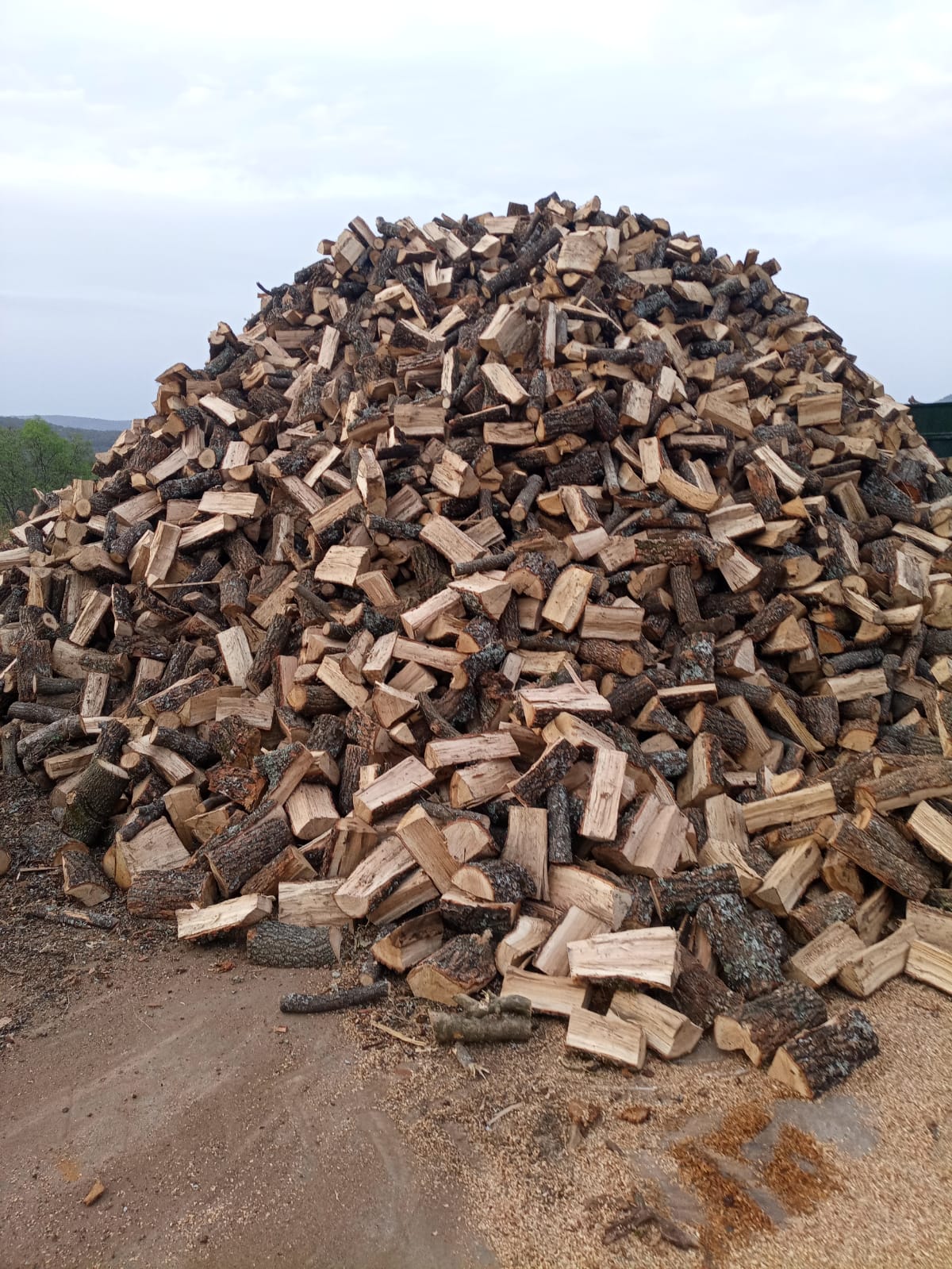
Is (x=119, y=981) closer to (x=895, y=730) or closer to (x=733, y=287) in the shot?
(x=895, y=730)

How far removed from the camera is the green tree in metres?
20.1

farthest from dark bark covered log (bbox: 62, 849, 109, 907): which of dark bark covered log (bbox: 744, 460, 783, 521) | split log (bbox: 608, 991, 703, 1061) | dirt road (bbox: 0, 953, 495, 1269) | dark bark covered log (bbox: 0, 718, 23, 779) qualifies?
dark bark covered log (bbox: 744, 460, 783, 521)

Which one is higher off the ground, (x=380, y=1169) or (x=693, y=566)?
(x=693, y=566)

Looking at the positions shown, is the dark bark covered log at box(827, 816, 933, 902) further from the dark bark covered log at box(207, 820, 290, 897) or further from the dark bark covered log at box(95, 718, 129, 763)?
the dark bark covered log at box(95, 718, 129, 763)

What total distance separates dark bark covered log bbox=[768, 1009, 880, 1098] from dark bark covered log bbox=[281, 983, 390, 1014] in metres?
1.67

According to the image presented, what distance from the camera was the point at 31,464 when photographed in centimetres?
2202

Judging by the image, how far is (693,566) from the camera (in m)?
5.55

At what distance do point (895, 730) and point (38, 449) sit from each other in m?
23.3

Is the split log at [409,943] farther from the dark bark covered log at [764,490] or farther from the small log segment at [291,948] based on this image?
the dark bark covered log at [764,490]

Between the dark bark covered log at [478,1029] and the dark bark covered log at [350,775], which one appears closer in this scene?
the dark bark covered log at [478,1029]

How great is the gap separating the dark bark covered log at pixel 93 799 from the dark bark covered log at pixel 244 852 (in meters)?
1.06

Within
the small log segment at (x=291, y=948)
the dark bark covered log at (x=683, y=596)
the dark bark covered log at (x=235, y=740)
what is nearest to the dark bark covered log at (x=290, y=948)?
the small log segment at (x=291, y=948)

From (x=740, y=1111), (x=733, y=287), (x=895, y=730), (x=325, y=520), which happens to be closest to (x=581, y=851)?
(x=740, y=1111)

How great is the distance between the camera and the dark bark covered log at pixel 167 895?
163 inches
